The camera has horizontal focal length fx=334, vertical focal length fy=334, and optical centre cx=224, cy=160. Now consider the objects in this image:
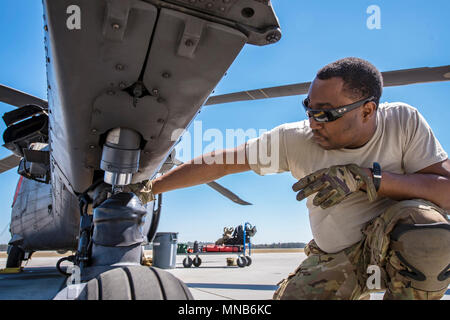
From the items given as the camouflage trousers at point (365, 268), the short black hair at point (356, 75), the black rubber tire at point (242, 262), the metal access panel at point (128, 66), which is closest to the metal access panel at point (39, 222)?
the metal access panel at point (128, 66)

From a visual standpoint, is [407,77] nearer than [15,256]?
Yes

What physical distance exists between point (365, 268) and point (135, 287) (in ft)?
4.69

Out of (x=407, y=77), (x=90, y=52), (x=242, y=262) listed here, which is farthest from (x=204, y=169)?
(x=242, y=262)

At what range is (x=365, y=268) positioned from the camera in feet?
6.38

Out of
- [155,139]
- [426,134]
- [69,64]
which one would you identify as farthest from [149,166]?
[426,134]

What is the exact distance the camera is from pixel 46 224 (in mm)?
5691

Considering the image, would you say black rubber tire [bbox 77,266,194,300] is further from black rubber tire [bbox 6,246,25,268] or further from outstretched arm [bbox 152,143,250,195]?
black rubber tire [bbox 6,246,25,268]

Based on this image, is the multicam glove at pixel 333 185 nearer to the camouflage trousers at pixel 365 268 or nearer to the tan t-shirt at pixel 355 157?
the camouflage trousers at pixel 365 268

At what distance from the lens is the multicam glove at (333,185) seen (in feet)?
5.26

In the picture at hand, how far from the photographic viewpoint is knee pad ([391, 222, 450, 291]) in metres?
1.57

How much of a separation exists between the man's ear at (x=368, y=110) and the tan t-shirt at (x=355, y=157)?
5.7 inches

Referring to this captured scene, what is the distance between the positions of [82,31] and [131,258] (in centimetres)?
108

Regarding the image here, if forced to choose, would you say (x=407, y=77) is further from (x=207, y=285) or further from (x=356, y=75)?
(x=207, y=285)
